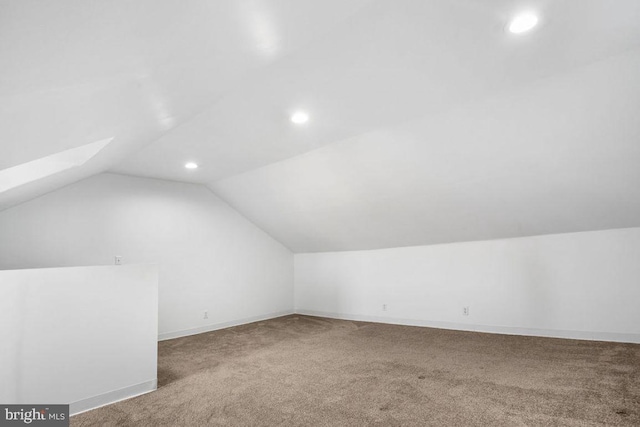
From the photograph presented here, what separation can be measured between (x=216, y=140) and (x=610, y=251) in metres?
4.99

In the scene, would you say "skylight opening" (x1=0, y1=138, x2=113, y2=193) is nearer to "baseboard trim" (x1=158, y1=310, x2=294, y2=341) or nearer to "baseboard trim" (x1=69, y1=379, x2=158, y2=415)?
"baseboard trim" (x1=69, y1=379, x2=158, y2=415)

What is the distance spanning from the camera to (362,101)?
10.4ft

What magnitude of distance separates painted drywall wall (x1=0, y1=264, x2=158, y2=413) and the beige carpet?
24 centimetres

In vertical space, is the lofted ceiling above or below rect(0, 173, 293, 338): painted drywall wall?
above

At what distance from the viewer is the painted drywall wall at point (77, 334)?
2.57 metres

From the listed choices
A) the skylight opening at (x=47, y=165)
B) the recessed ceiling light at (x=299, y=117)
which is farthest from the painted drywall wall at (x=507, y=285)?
the skylight opening at (x=47, y=165)

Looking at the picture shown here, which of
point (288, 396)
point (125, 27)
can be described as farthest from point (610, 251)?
point (125, 27)

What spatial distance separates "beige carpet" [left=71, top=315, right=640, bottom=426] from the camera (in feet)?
8.41

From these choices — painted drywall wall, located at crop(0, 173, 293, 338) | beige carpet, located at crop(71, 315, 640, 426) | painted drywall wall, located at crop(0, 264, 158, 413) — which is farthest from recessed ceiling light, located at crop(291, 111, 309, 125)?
painted drywall wall, located at crop(0, 173, 293, 338)

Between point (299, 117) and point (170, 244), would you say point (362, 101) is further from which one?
point (170, 244)

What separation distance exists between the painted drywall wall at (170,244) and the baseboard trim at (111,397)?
2.34 meters

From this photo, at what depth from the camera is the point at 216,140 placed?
Result: 410 centimetres

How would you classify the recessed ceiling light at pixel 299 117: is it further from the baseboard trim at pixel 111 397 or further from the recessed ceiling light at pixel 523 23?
the baseboard trim at pixel 111 397

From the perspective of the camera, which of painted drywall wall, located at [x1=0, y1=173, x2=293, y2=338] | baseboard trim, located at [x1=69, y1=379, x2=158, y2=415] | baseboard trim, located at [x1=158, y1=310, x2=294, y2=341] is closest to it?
baseboard trim, located at [x1=69, y1=379, x2=158, y2=415]
